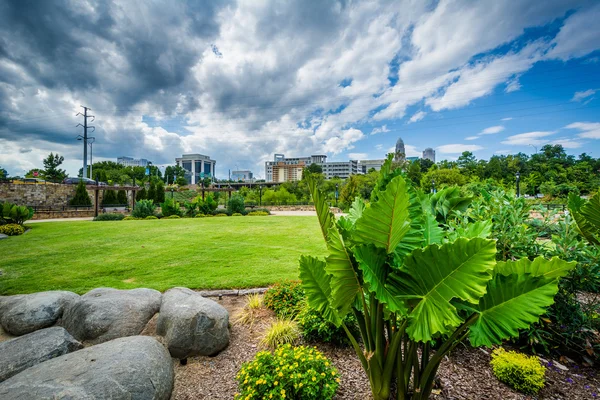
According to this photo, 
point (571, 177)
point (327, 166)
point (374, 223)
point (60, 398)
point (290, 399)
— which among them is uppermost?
point (327, 166)

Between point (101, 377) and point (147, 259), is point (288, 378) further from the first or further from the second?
point (147, 259)

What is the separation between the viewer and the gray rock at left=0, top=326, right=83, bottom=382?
8.41 feet

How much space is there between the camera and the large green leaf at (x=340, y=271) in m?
1.63

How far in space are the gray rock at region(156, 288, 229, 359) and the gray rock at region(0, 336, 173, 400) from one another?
1.45ft

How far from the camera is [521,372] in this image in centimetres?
250

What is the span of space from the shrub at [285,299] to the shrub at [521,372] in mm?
2427

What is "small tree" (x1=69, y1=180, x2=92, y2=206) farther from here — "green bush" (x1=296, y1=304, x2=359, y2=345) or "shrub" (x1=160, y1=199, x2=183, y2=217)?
"green bush" (x1=296, y1=304, x2=359, y2=345)

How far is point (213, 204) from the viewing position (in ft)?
75.8

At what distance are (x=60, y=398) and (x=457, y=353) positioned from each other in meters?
3.85

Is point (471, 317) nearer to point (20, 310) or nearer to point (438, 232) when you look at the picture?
point (438, 232)

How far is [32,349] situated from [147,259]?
17.7 ft

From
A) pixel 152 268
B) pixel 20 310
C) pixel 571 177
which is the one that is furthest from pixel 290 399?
pixel 571 177

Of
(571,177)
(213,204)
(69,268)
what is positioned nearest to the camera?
(69,268)

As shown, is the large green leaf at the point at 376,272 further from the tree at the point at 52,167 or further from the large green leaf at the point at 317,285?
the tree at the point at 52,167
